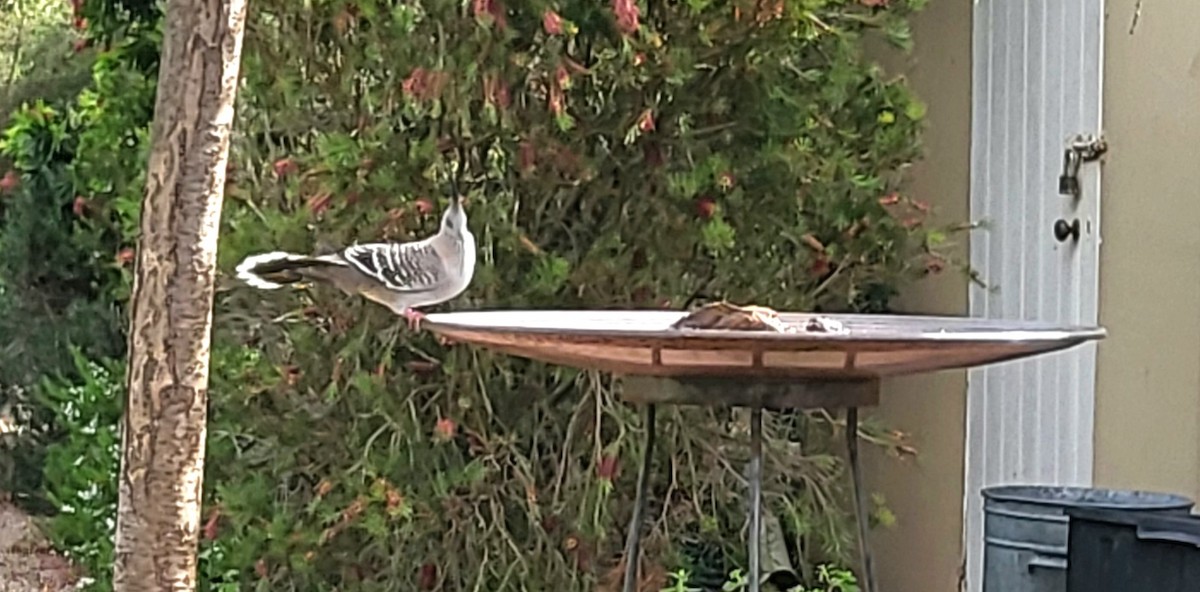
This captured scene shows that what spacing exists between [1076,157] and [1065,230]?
169 mm

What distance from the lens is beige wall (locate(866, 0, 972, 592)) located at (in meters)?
4.23

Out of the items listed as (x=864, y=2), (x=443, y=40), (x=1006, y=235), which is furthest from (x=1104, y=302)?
(x=443, y=40)

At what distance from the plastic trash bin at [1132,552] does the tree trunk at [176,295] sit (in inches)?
63.7

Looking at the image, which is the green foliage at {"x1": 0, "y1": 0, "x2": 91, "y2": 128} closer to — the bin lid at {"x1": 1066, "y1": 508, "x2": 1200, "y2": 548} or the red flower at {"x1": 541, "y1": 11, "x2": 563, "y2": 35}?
the red flower at {"x1": 541, "y1": 11, "x2": 563, "y2": 35}

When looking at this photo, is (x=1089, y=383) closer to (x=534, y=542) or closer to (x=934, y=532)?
(x=934, y=532)

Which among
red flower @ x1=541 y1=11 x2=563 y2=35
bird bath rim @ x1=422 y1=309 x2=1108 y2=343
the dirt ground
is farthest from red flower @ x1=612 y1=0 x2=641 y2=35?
the dirt ground

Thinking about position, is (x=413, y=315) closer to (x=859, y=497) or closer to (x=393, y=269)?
(x=393, y=269)

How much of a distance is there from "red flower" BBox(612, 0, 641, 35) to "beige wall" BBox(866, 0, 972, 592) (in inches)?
48.1

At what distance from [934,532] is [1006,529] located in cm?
100

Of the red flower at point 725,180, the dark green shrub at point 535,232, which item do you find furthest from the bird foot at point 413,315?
the red flower at point 725,180

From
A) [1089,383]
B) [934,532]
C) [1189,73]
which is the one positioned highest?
[1189,73]

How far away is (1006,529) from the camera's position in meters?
3.38

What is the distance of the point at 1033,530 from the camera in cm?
332

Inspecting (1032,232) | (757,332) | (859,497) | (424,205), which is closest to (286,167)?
(424,205)
